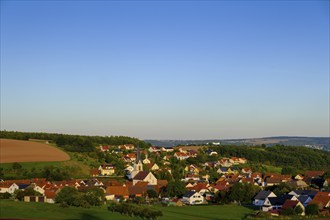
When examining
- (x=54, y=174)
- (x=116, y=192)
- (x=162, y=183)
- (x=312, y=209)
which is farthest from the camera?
(x=162, y=183)

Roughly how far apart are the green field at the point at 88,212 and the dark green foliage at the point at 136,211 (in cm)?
72

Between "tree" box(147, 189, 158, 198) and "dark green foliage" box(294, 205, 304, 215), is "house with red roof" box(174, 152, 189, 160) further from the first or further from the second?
"dark green foliage" box(294, 205, 304, 215)

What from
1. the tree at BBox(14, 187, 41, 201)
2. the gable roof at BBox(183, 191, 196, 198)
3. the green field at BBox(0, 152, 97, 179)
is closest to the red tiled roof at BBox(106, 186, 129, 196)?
the gable roof at BBox(183, 191, 196, 198)

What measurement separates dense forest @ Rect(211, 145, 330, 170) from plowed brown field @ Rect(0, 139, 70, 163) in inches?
2014

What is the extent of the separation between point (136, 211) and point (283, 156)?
84.5m

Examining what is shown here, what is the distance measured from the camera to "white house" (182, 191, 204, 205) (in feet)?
207

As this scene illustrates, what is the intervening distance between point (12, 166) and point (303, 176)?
5105cm

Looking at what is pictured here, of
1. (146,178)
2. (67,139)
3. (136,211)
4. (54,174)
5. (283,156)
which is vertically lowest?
(136,211)

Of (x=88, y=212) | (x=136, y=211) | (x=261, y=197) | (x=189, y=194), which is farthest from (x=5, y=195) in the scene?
(x=261, y=197)

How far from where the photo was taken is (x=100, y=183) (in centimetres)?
7050

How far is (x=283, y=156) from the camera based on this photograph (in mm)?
123750

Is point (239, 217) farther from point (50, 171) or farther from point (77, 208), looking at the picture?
point (50, 171)

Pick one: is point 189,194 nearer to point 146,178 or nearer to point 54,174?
point 146,178

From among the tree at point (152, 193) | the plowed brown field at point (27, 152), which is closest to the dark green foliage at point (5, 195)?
the tree at point (152, 193)
